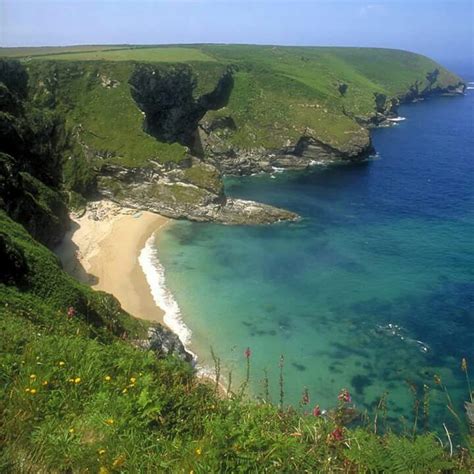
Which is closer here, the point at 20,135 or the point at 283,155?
the point at 20,135

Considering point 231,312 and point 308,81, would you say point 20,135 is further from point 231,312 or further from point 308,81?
point 308,81

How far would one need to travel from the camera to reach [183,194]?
56719 millimetres

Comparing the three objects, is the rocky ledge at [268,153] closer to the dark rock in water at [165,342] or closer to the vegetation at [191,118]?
the vegetation at [191,118]

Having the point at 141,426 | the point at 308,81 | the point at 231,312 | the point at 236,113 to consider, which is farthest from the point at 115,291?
the point at 308,81

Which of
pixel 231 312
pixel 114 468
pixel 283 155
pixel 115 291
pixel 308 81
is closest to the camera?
pixel 114 468

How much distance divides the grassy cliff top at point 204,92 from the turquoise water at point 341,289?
14579mm

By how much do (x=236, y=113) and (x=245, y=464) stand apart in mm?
84899

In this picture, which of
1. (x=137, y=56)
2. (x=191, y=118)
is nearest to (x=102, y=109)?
(x=191, y=118)

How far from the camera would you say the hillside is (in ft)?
190

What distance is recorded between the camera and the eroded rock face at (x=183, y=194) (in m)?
54.8

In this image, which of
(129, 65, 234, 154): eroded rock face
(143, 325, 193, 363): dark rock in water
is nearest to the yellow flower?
(143, 325, 193, 363): dark rock in water

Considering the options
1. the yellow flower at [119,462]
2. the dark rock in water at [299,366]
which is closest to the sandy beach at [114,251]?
the dark rock in water at [299,366]

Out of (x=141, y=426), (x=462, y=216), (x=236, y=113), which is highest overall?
(x=141, y=426)

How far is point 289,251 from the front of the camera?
46875 mm
